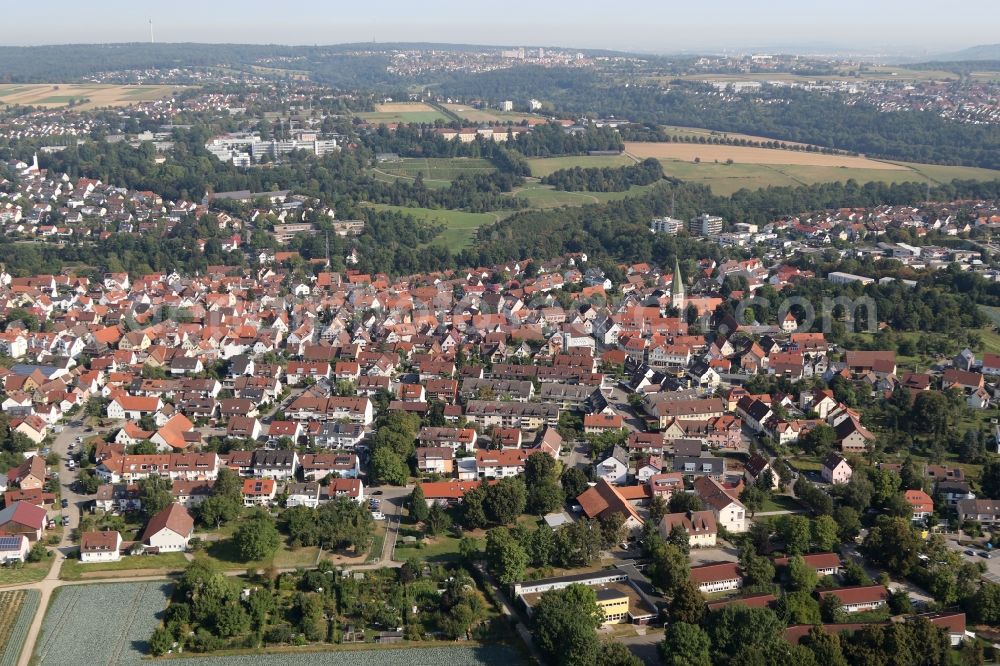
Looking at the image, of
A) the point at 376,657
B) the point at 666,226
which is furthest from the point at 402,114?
the point at 376,657

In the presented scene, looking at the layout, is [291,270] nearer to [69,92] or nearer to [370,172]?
[370,172]

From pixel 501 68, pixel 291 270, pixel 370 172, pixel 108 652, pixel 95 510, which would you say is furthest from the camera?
pixel 501 68

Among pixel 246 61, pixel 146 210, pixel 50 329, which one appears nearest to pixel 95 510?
pixel 50 329

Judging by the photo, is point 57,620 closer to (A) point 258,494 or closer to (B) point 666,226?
(A) point 258,494

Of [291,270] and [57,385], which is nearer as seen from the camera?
[57,385]

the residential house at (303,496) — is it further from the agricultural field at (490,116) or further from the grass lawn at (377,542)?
the agricultural field at (490,116)

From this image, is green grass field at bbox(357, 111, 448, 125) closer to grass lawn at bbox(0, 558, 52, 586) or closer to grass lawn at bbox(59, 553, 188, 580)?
grass lawn at bbox(59, 553, 188, 580)
